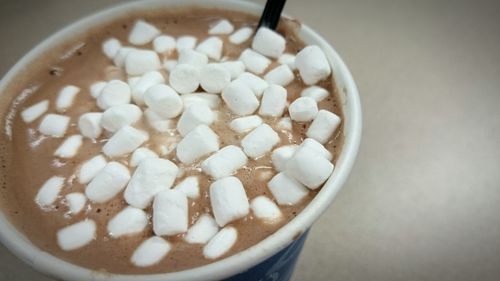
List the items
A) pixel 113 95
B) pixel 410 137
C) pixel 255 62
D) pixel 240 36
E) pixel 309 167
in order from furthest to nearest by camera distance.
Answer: pixel 410 137 < pixel 240 36 < pixel 255 62 < pixel 113 95 < pixel 309 167

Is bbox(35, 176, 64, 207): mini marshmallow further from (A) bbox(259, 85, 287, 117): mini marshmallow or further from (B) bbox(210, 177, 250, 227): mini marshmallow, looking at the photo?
(A) bbox(259, 85, 287, 117): mini marshmallow

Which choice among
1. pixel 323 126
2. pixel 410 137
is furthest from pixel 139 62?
A: pixel 410 137

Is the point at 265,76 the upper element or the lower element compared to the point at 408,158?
upper

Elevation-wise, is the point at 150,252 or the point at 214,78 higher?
the point at 214,78

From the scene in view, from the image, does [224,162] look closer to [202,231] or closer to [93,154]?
[202,231]

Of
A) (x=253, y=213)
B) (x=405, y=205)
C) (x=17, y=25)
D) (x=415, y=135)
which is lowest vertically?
(x=17, y=25)

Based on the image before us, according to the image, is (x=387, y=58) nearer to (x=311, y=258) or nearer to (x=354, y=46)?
(x=354, y=46)

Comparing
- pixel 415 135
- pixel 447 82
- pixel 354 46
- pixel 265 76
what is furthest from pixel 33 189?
pixel 447 82

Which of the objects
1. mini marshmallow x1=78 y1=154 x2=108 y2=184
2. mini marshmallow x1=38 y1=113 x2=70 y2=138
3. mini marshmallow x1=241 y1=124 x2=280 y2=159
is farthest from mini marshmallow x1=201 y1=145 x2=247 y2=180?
mini marshmallow x1=38 y1=113 x2=70 y2=138
